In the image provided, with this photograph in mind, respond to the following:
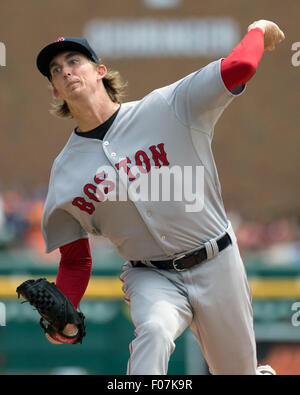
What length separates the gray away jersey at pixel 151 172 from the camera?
3.59 m

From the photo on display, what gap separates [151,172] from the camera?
3596mm

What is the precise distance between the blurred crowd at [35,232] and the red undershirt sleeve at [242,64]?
6.06 meters

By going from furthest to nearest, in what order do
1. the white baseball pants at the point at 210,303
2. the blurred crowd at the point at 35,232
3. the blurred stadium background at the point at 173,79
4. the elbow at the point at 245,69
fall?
1. the blurred stadium background at the point at 173,79
2. the blurred crowd at the point at 35,232
3. the white baseball pants at the point at 210,303
4. the elbow at the point at 245,69

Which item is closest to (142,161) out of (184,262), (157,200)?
(157,200)

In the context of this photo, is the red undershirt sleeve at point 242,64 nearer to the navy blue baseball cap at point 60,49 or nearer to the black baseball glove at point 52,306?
the navy blue baseball cap at point 60,49

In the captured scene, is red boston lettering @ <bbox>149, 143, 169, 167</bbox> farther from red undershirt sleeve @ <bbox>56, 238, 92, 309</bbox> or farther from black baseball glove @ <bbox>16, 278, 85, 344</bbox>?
black baseball glove @ <bbox>16, 278, 85, 344</bbox>

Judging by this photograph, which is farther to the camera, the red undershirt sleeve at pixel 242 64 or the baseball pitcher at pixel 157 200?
the baseball pitcher at pixel 157 200

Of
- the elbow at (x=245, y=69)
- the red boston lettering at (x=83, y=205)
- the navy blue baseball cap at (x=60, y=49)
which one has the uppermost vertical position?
the navy blue baseball cap at (x=60, y=49)

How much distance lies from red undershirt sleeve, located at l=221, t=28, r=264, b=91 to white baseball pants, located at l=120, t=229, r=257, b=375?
2.92 feet

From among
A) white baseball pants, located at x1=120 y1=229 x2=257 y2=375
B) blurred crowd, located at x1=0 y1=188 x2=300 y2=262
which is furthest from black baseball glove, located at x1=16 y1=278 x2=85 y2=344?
blurred crowd, located at x1=0 y1=188 x2=300 y2=262

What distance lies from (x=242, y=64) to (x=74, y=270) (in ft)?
4.82

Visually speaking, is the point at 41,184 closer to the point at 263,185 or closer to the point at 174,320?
the point at 263,185

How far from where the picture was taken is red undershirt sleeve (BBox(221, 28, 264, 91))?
132 inches

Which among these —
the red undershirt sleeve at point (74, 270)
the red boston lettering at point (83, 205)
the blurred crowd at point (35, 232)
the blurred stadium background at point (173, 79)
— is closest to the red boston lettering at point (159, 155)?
the red boston lettering at point (83, 205)
